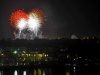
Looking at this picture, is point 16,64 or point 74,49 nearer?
point 16,64

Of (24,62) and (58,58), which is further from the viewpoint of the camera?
(58,58)

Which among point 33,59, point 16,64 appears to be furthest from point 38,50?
point 16,64

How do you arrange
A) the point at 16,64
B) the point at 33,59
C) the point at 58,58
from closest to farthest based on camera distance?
the point at 16,64
the point at 33,59
the point at 58,58

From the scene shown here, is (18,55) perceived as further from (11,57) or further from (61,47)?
(61,47)

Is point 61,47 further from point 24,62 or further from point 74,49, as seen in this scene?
point 24,62

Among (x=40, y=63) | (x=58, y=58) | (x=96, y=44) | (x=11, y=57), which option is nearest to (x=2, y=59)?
(x=11, y=57)

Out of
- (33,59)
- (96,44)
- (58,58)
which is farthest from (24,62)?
(96,44)

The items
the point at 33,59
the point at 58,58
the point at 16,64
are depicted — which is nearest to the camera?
the point at 16,64

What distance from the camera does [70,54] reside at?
141750mm

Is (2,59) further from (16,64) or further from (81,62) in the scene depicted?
(81,62)

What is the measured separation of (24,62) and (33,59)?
486 centimetres

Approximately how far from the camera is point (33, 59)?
129 meters

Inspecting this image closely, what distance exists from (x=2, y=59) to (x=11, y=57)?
12.3ft

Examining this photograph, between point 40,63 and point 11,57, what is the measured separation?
462 inches
